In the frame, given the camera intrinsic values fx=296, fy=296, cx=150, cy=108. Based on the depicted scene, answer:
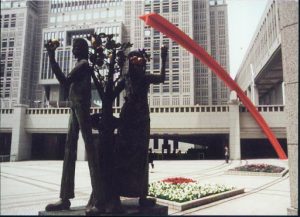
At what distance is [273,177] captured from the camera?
15695 millimetres

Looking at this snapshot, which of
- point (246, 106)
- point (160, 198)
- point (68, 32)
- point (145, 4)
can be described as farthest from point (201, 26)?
point (160, 198)

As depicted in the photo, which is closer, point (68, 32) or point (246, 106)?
point (246, 106)

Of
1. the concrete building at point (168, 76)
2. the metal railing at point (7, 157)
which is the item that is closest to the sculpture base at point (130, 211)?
the concrete building at point (168, 76)

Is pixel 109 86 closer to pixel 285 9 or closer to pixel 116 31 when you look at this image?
pixel 285 9

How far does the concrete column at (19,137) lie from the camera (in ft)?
115

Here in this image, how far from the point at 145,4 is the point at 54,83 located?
31645 mm

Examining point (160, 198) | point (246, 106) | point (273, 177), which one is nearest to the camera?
point (160, 198)

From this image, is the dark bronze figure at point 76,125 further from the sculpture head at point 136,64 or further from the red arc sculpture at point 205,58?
the red arc sculpture at point 205,58

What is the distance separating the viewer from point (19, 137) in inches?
1394

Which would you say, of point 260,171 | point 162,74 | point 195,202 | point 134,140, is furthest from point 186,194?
point 260,171

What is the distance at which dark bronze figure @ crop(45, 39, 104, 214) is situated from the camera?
5.18m

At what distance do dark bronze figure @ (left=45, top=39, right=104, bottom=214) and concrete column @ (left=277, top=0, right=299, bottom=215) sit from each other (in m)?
3.85

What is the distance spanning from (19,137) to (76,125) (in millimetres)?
33303

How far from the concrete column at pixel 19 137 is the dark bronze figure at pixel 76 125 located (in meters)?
32.9
